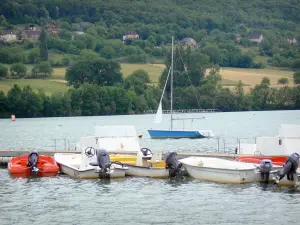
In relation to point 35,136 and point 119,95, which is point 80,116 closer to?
point 119,95

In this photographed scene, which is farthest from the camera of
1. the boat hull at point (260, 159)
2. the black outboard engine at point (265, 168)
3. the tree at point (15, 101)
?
the tree at point (15, 101)

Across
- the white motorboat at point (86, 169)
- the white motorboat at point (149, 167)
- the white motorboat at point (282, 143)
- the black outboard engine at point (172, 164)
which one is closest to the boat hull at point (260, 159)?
the white motorboat at point (282, 143)

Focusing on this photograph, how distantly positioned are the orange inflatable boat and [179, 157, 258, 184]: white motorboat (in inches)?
334

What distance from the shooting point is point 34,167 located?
5166cm

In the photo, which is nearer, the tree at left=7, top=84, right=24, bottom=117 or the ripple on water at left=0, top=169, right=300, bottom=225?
the ripple on water at left=0, top=169, right=300, bottom=225

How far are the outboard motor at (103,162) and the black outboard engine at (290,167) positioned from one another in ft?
32.3

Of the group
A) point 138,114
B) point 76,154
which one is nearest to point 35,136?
Result: point 76,154

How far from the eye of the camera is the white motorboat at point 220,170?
150ft

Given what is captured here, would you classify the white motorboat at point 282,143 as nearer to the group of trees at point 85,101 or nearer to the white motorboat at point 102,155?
the white motorboat at point 102,155

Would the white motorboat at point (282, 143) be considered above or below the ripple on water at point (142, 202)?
above

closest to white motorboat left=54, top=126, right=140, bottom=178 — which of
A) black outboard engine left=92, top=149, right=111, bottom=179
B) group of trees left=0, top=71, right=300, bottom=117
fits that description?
black outboard engine left=92, top=149, right=111, bottom=179

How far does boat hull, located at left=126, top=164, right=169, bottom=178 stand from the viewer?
48750mm

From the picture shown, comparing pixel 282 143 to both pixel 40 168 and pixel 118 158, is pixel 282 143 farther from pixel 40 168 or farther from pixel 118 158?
pixel 40 168

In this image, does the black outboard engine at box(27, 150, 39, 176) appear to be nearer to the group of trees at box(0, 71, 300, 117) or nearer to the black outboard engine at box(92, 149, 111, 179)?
the black outboard engine at box(92, 149, 111, 179)
